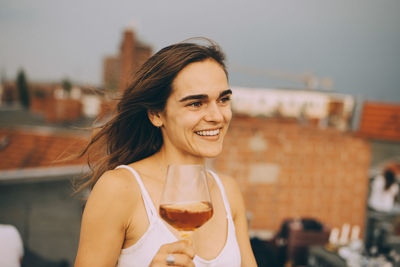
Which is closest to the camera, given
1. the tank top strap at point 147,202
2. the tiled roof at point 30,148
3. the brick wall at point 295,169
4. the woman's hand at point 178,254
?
A: the woman's hand at point 178,254

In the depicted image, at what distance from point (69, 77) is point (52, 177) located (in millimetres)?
13461

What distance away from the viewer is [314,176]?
6.04 metres

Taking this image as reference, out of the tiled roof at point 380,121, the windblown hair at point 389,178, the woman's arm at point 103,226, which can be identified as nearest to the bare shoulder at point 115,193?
the woman's arm at point 103,226

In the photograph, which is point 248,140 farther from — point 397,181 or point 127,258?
point 127,258

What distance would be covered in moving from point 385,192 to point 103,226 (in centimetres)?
601

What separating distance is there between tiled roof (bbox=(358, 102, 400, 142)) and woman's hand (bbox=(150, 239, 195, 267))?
6.07 meters

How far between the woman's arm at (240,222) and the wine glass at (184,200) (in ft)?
1.90

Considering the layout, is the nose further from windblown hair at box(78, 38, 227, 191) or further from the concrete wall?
the concrete wall

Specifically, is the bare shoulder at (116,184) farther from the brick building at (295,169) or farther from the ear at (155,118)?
the brick building at (295,169)

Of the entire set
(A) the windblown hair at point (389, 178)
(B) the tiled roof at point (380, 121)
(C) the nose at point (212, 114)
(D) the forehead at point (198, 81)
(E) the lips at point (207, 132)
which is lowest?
(A) the windblown hair at point (389, 178)

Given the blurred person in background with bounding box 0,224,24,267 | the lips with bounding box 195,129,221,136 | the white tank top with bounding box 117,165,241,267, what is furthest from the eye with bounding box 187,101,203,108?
the blurred person in background with bounding box 0,224,24,267

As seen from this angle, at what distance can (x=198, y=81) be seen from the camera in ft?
4.35

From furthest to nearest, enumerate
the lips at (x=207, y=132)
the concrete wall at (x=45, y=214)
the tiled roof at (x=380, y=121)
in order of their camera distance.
Answer: the tiled roof at (x=380, y=121) < the concrete wall at (x=45, y=214) < the lips at (x=207, y=132)

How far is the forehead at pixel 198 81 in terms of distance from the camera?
1.31 meters
